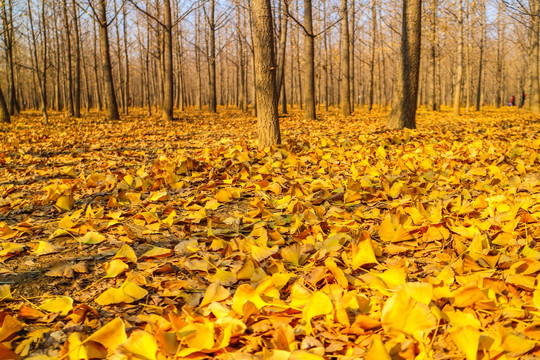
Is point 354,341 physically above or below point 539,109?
below

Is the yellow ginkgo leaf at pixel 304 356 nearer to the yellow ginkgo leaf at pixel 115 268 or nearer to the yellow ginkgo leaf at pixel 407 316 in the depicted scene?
the yellow ginkgo leaf at pixel 407 316

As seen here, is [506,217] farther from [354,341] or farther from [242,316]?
[242,316]

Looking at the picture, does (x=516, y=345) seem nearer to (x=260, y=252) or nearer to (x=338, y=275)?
(x=338, y=275)

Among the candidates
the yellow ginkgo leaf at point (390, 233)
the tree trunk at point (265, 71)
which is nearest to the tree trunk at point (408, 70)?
the tree trunk at point (265, 71)

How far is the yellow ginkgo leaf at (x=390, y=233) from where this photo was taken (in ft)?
5.97

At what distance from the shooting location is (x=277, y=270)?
161 centimetres

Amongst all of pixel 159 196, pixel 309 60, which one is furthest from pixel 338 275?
pixel 309 60

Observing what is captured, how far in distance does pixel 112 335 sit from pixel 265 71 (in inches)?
168

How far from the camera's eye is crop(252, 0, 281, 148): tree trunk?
4.80m

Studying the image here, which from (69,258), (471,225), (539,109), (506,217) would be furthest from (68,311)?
(539,109)

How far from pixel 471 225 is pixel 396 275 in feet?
2.95

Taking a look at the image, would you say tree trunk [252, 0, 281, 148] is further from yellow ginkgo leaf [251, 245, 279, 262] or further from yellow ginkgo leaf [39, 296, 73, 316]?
yellow ginkgo leaf [39, 296, 73, 316]

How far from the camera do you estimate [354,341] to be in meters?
1.12

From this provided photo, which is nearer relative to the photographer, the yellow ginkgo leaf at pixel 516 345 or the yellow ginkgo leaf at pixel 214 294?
the yellow ginkgo leaf at pixel 516 345
